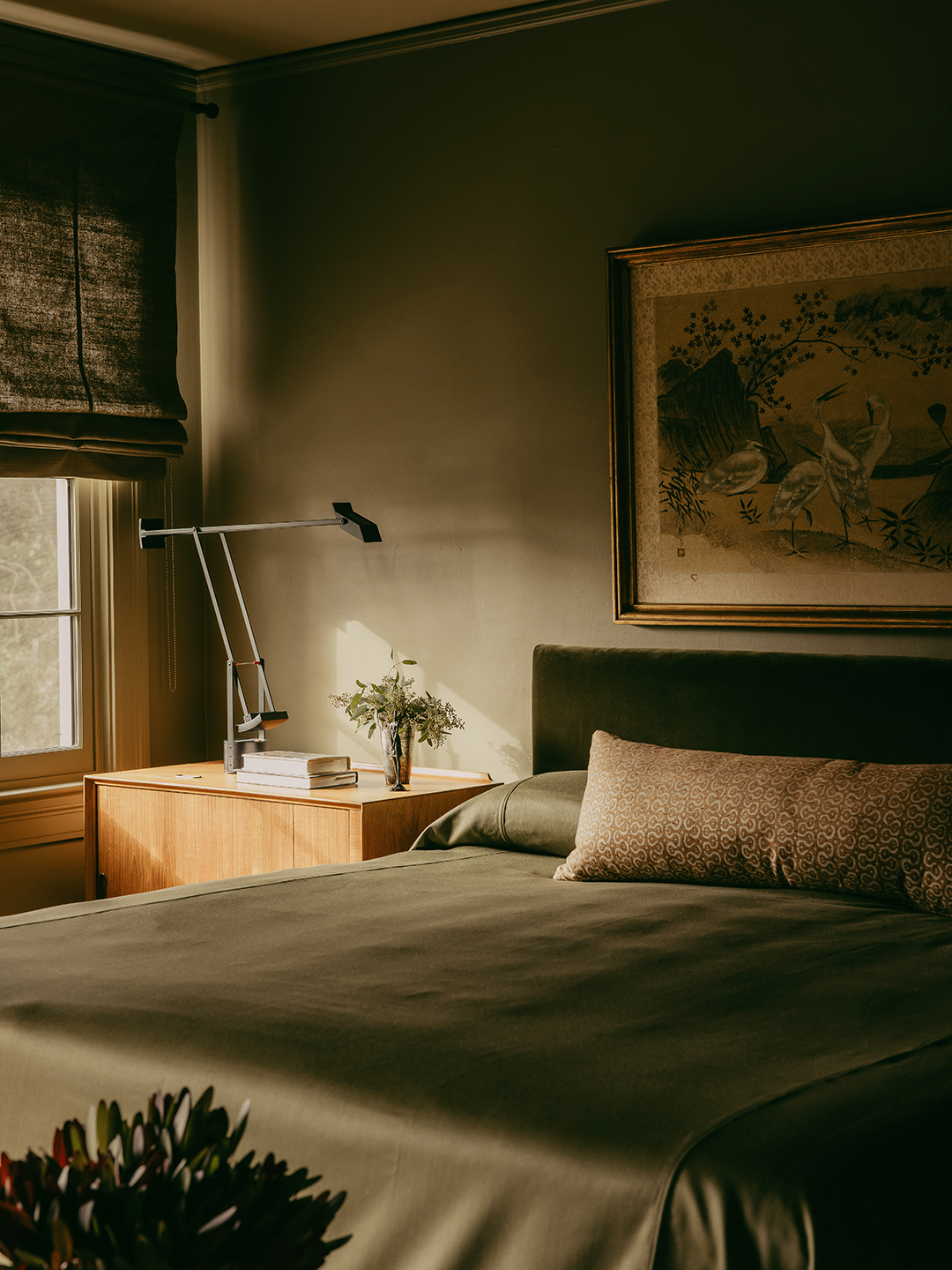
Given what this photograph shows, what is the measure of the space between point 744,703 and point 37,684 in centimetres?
199

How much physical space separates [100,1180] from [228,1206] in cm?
10

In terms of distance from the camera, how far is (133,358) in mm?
4070

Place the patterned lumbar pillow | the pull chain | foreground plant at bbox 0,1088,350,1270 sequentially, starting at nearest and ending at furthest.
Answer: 1. foreground plant at bbox 0,1088,350,1270
2. the patterned lumbar pillow
3. the pull chain

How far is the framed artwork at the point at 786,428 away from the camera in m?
3.22

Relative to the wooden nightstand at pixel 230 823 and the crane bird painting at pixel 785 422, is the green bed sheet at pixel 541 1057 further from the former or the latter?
the crane bird painting at pixel 785 422

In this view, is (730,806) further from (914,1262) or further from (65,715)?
(65,715)

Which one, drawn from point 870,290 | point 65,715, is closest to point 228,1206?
point 870,290

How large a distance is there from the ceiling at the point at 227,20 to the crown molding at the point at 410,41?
2 centimetres

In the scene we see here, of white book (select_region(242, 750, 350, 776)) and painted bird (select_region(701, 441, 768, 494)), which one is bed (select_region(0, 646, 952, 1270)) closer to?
white book (select_region(242, 750, 350, 776))

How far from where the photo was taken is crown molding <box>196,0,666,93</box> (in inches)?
145

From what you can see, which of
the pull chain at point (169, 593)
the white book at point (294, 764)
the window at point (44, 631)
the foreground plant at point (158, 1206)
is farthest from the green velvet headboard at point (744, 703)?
the foreground plant at point (158, 1206)

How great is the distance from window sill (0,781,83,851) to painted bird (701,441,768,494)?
6.57ft

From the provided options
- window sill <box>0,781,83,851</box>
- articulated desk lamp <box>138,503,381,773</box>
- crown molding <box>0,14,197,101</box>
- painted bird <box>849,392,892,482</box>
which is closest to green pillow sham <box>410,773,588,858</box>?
articulated desk lamp <box>138,503,381,773</box>

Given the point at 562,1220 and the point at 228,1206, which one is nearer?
the point at 228,1206
